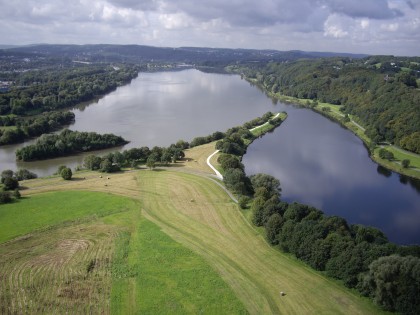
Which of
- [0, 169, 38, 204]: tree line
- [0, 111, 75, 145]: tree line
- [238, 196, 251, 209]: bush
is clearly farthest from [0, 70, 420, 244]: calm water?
[238, 196, 251, 209]: bush

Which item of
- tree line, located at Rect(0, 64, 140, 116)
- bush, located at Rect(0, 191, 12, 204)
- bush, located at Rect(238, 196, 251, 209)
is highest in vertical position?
tree line, located at Rect(0, 64, 140, 116)

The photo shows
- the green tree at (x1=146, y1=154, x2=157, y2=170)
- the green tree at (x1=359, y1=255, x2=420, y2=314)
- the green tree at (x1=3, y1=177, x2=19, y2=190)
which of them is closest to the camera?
the green tree at (x1=359, y1=255, x2=420, y2=314)

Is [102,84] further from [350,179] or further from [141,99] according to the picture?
[350,179]

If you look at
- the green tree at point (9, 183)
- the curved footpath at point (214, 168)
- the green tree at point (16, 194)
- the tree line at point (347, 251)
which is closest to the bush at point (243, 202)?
the tree line at point (347, 251)

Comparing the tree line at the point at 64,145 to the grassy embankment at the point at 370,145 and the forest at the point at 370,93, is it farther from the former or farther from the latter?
the forest at the point at 370,93

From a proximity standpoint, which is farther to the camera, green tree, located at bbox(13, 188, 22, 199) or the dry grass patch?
green tree, located at bbox(13, 188, 22, 199)

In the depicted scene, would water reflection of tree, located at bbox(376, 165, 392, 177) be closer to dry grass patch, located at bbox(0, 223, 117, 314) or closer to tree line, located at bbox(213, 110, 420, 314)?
tree line, located at bbox(213, 110, 420, 314)

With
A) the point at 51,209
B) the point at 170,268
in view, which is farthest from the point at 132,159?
the point at 170,268

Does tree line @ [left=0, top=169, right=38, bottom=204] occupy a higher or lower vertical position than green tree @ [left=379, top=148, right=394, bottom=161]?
lower
